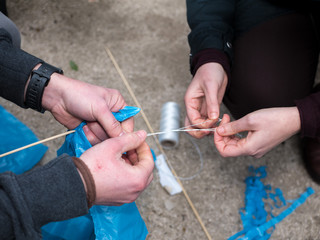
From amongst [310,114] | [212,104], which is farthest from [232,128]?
[310,114]

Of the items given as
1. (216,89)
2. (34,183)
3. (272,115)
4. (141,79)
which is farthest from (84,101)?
(141,79)

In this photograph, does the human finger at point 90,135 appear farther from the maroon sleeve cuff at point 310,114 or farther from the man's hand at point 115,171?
the maroon sleeve cuff at point 310,114

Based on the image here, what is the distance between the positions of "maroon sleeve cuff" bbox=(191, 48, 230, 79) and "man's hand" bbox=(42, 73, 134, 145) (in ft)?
1.22

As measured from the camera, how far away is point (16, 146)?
1.18 meters

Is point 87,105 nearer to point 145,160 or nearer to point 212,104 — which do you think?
point 145,160

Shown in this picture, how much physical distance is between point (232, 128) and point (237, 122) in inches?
1.1

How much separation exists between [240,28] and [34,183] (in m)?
1.07

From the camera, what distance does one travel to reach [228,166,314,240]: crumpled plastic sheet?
1.21 meters

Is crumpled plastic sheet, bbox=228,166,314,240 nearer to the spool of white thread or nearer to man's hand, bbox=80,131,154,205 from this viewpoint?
the spool of white thread

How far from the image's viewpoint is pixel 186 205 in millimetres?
1272

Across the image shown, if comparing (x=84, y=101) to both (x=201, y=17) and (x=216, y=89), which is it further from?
(x=201, y=17)

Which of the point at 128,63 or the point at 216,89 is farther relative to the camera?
the point at 128,63

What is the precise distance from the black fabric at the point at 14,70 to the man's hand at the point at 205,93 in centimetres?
55

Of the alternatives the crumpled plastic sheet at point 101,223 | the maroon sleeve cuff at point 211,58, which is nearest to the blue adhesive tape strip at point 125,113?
the crumpled plastic sheet at point 101,223
